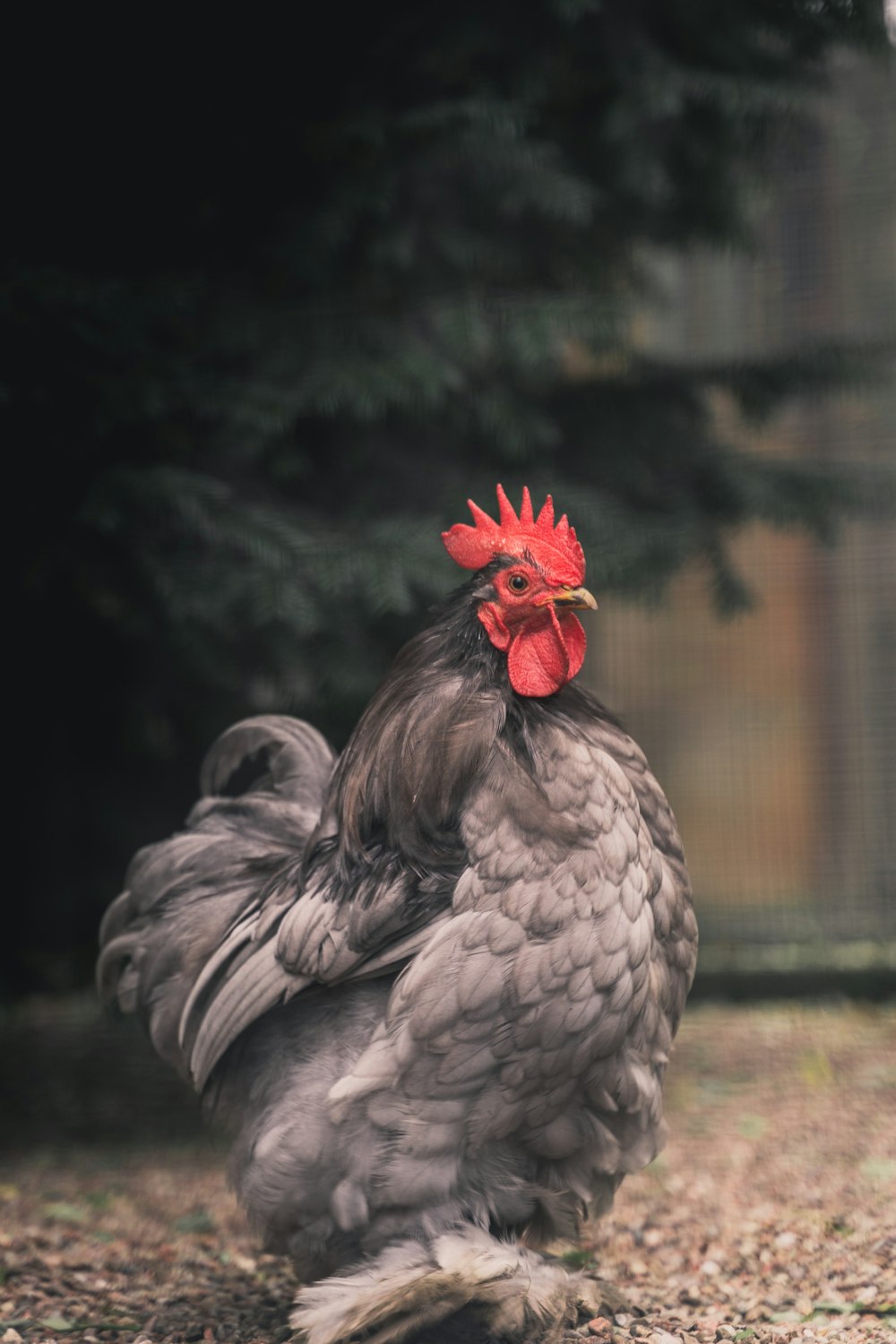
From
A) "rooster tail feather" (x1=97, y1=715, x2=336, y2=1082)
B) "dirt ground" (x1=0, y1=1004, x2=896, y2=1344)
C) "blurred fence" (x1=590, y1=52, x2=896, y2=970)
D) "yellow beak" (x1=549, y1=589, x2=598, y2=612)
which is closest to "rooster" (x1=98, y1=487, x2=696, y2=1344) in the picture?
"yellow beak" (x1=549, y1=589, x2=598, y2=612)

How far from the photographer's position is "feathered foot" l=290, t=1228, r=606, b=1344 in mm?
2412

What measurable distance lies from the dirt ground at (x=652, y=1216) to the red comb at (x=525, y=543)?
1.57 metres

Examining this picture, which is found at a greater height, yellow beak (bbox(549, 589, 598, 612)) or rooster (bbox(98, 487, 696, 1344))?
yellow beak (bbox(549, 589, 598, 612))

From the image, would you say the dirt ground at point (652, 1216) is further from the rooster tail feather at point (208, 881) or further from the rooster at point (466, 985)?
the rooster tail feather at point (208, 881)

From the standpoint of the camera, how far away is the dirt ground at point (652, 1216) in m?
2.89

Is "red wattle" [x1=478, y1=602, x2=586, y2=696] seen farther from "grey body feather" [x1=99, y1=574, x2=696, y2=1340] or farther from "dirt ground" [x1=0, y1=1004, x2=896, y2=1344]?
"dirt ground" [x1=0, y1=1004, x2=896, y2=1344]

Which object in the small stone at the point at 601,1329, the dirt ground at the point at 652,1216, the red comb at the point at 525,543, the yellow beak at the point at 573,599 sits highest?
the red comb at the point at 525,543

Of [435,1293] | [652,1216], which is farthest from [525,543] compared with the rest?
[652,1216]

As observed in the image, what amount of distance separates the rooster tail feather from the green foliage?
494 mm

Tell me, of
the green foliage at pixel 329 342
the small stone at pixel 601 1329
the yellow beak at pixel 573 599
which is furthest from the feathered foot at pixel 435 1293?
the green foliage at pixel 329 342

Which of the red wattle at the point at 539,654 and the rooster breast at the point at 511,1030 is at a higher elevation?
the red wattle at the point at 539,654

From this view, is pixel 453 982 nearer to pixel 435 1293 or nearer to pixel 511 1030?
pixel 511 1030

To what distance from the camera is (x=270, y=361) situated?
154 inches

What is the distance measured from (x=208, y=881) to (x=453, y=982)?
0.99m
